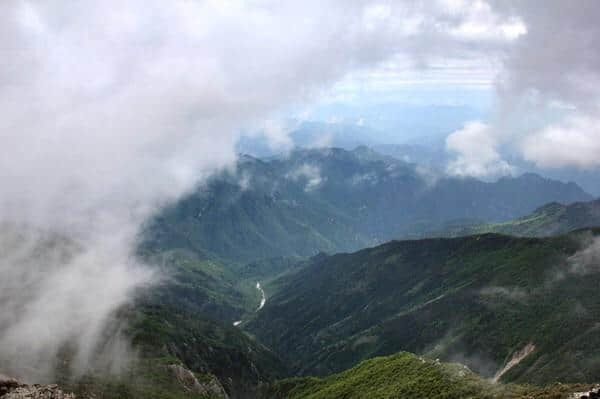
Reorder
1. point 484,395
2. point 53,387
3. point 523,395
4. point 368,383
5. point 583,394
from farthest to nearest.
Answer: point 368,383, point 53,387, point 484,395, point 523,395, point 583,394

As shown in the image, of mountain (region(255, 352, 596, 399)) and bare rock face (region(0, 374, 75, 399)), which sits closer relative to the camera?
mountain (region(255, 352, 596, 399))

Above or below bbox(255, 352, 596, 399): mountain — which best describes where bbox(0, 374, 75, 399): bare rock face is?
above

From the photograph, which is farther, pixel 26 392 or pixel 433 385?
pixel 433 385

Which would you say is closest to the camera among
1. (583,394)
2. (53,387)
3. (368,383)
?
A: (583,394)

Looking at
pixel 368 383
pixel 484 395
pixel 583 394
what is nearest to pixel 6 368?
pixel 368 383

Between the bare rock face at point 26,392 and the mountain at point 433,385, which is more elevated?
the bare rock face at point 26,392

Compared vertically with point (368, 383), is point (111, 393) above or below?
above

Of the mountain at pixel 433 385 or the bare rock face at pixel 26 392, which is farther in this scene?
the bare rock face at pixel 26 392

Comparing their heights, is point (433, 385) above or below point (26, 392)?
below

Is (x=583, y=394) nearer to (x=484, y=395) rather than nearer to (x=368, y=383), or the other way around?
(x=484, y=395)

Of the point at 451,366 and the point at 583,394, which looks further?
the point at 451,366

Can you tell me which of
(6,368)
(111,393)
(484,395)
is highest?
(6,368)
